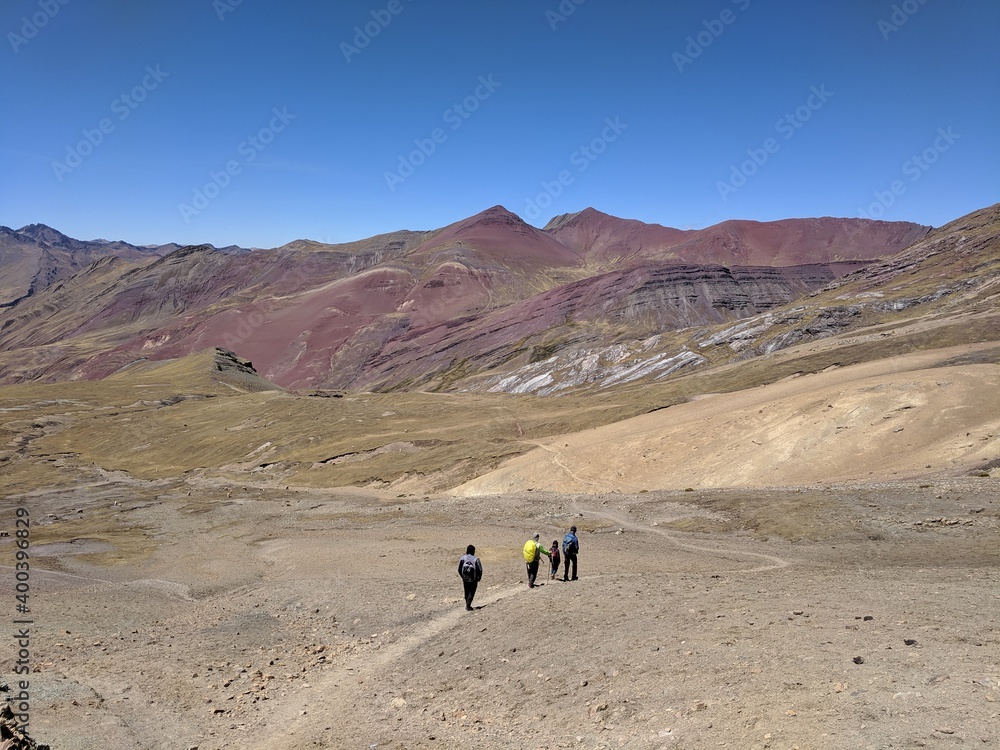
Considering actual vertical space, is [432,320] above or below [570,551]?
above

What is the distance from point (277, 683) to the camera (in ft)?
43.2

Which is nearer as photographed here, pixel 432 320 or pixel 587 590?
pixel 587 590

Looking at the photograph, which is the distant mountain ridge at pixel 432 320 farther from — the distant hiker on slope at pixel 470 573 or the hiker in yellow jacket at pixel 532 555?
the distant hiker on slope at pixel 470 573

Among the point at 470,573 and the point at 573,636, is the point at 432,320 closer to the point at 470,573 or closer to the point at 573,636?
the point at 470,573

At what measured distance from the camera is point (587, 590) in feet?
52.9

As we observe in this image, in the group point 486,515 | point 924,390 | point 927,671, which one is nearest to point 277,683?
point 927,671

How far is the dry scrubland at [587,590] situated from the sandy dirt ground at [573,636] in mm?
72

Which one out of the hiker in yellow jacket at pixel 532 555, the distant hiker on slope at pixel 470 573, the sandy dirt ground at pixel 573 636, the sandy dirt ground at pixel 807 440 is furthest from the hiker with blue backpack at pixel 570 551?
the sandy dirt ground at pixel 807 440

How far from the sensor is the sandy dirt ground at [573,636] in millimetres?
9188

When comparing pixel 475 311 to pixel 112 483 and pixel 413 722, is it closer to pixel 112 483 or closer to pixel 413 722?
pixel 112 483

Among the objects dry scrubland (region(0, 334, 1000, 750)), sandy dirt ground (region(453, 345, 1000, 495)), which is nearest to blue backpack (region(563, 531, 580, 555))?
dry scrubland (region(0, 334, 1000, 750))

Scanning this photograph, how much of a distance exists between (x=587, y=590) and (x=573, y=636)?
9.67 feet

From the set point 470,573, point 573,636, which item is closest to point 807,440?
point 470,573

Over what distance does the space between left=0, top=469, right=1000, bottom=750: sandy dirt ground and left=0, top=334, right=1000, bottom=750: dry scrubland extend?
2.8 inches
